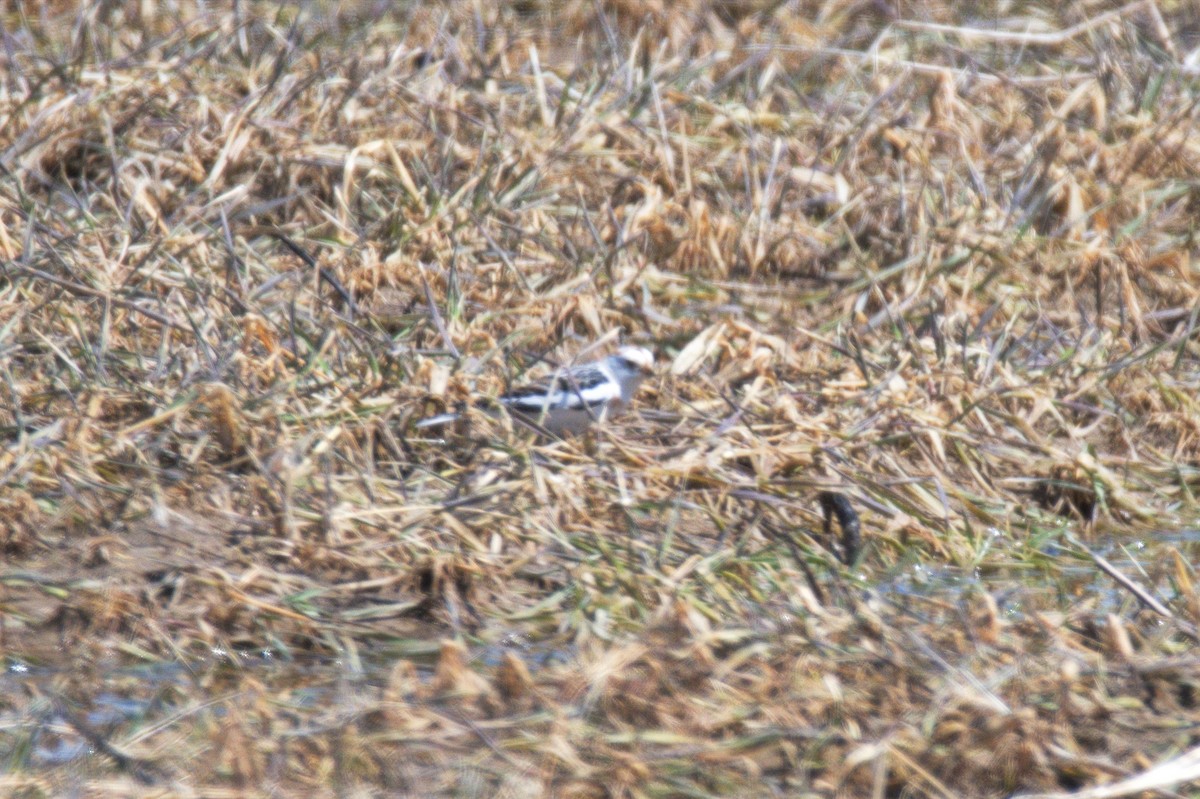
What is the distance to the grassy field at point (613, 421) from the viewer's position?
135 inches

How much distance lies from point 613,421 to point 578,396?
0.41m

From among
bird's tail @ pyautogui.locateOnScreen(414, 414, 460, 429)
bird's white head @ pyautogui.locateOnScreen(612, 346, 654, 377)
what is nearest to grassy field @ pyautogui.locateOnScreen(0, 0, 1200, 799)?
bird's tail @ pyautogui.locateOnScreen(414, 414, 460, 429)

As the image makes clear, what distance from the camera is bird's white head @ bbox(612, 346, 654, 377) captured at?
5.45 meters

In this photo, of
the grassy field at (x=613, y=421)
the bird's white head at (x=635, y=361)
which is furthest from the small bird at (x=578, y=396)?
the grassy field at (x=613, y=421)

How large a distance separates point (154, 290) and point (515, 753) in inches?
115

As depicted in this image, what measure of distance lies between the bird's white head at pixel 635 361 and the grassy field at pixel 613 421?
180 mm

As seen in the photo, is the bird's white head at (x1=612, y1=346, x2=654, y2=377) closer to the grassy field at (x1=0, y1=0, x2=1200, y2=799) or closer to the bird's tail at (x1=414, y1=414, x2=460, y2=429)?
the grassy field at (x1=0, y1=0, x2=1200, y2=799)

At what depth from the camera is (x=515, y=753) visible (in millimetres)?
3352

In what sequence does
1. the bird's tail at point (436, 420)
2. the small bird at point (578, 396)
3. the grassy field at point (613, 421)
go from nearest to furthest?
the grassy field at point (613, 421) → the bird's tail at point (436, 420) → the small bird at point (578, 396)

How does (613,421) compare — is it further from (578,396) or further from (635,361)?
(578,396)

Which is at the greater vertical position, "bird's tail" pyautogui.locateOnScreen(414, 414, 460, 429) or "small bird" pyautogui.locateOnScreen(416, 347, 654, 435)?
"bird's tail" pyautogui.locateOnScreen(414, 414, 460, 429)

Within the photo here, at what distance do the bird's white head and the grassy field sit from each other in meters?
0.18

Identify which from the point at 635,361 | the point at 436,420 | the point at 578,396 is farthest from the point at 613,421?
the point at 436,420

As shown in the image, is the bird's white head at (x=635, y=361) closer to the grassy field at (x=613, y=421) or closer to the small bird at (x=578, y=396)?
the small bird at (x=578, y=396)
